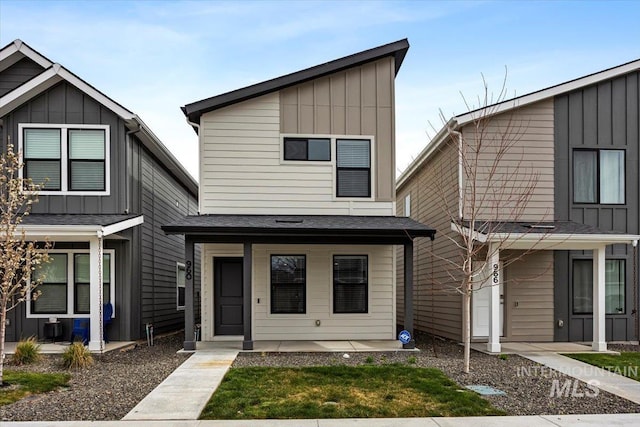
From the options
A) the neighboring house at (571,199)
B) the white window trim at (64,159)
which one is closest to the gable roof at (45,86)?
the white window trim at (64,159)

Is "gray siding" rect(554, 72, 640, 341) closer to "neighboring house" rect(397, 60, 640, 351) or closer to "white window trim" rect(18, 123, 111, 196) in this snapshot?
"neighboring house" rect(397, 60, 640, 351)

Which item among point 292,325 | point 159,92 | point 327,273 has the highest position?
point 159,92

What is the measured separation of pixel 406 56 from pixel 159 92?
12460 millimetres

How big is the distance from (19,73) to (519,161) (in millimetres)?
12239

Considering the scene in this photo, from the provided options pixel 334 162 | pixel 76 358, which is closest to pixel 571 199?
pixel 334 162

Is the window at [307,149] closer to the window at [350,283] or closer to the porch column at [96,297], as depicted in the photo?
the window at [350,283]

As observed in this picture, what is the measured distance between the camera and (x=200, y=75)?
2092 cm

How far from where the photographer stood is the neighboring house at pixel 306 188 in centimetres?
1219

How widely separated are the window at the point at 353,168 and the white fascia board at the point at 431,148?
1954mm

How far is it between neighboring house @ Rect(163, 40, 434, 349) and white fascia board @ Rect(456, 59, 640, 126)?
87.4 inches

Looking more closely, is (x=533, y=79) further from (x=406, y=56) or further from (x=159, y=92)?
(x=159, y=92)

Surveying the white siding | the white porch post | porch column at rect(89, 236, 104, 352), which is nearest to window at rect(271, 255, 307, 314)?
the white siding

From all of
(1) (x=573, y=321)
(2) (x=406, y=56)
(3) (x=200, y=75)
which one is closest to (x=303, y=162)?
(2) (x=406, y=56)

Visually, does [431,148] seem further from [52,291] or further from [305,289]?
[52,291]
